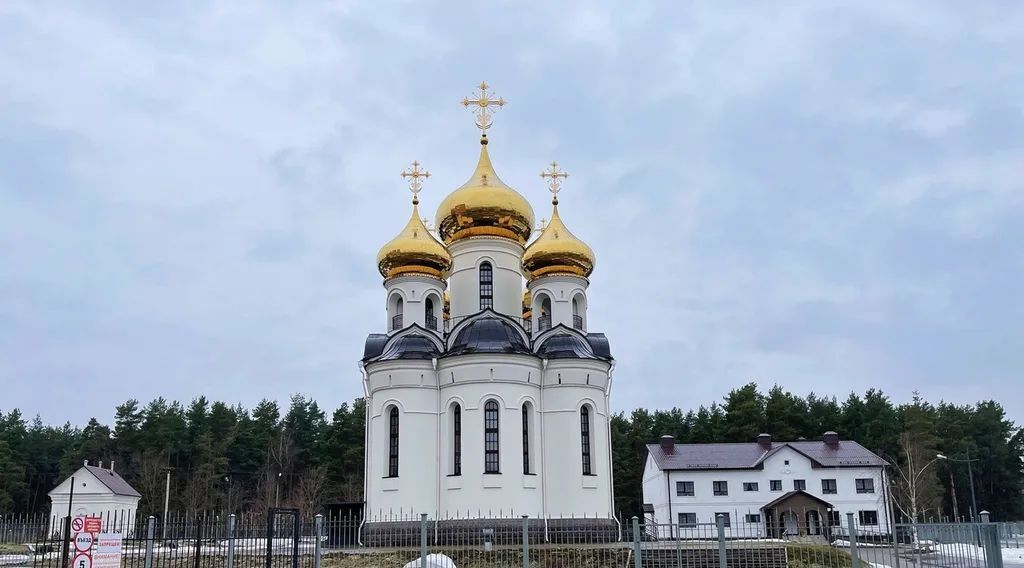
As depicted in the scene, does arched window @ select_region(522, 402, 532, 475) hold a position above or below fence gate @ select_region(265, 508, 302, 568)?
above

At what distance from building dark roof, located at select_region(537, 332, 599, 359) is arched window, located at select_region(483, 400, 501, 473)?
2373 mm

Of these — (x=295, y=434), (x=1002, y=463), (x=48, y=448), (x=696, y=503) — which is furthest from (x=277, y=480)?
(x=1002, y=463)

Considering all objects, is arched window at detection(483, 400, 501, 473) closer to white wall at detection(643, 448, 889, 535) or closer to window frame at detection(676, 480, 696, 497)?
white wall at detection(643, 448, 889, 535)

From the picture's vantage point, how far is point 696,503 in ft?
132

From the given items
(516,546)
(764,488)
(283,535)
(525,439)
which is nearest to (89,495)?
(525,439)

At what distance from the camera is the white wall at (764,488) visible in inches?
1564

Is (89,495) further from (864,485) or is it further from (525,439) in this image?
(864,485)

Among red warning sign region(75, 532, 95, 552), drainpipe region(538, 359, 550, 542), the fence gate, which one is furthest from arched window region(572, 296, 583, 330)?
red warning sign region(75, 532, 95, 552)

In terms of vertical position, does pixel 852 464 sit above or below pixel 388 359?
below

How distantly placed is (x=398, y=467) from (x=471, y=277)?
22.7 feet

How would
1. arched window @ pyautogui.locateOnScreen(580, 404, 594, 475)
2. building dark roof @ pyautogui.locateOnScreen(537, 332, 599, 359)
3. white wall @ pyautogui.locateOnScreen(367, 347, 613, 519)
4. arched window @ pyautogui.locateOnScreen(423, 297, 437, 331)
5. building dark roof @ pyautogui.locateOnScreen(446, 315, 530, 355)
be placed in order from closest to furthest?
white wall @ pyautogui.locateOnScreen(367, 347, 613, 519), building dark roof @ pyautogui.locateOnScreen(446, 315, 530, 355), arched window @ pyautogui.locateOnScreen(580, 404, 594, 475), building dark roof @ pyautogui.locateOnScreen(537, 332, 599, 359), arched window @ pyautogui.locateOnScreen(423, 297, 437, 331)

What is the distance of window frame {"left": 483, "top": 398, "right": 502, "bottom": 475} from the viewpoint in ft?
82.8

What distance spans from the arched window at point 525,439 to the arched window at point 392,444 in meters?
3.64

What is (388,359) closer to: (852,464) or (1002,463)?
(852,464)
